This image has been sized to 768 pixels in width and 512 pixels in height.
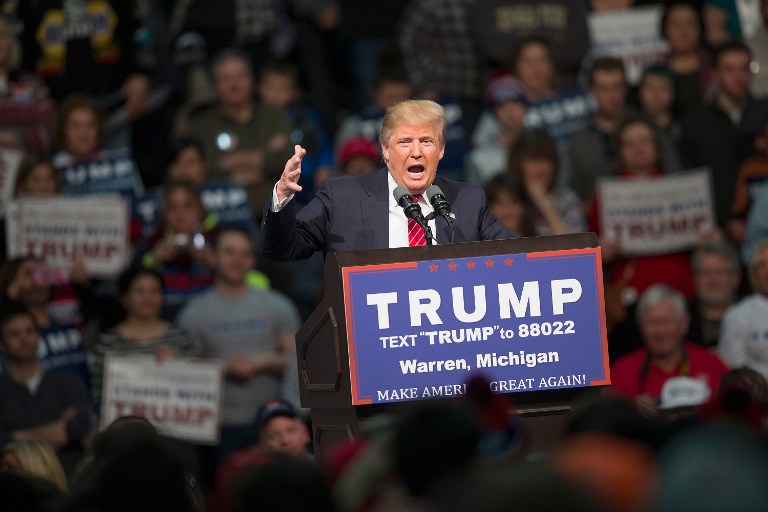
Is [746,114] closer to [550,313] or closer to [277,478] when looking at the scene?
[550,313]

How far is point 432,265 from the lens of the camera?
476 cm

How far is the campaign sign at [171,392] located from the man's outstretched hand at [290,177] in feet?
11.5

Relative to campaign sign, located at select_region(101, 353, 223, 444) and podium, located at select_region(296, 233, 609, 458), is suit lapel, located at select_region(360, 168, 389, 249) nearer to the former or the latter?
podium, located at select_region(296, 233, 609, 458)

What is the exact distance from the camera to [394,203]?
536cm

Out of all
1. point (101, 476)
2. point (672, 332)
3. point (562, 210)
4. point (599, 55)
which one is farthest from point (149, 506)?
point (599, 55)

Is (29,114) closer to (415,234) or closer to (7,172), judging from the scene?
(7,172)

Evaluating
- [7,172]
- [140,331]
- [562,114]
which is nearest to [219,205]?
[140,331]

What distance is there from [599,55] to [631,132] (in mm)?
1645

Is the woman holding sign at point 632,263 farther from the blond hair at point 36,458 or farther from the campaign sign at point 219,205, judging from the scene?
the blond hair at point 36,458

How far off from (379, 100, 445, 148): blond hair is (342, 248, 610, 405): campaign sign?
0.76 meters

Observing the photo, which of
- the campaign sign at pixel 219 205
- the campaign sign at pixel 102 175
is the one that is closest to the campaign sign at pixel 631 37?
the campaign sign at pixel 219 205

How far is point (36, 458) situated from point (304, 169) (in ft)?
12.8

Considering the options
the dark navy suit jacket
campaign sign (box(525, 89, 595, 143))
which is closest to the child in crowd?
campaign sign (box(525, 89, 595, 143))

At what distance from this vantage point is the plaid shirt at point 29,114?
1006cm
